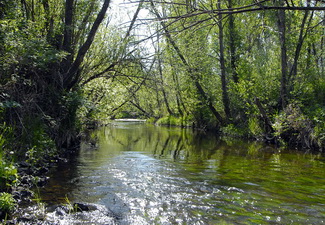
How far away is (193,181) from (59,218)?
11.5 ft

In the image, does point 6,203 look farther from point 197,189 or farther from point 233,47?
point 233,47

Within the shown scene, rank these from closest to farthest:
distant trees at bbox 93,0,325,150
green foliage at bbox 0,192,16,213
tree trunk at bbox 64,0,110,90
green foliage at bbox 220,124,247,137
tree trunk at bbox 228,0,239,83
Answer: green foliage at bbox 0,192,16,213 → tree trunk at bbox 64,0,110,90 → distant trees at bbox 93,0,325,150 → green foliage at bbox 220,124,247,137 → tree trunk at bbox 228,0,239,83

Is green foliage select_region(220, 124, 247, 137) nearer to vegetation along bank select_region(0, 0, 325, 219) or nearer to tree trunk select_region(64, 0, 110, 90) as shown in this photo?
vegetation along bank select_region(0, 0, 325, 219)

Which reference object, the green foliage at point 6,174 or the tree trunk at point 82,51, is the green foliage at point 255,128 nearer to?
the tree trunk at point 82,51

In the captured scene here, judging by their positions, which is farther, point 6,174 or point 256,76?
point 256,76

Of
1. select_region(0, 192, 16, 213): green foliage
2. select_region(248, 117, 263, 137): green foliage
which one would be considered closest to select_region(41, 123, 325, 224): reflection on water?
select_region(0, 192, 16, 213): green foliage

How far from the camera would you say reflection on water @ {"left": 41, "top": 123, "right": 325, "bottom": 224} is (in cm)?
511

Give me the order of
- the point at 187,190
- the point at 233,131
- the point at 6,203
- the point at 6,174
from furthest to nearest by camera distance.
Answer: the point at 233,131
the point at 187,190
the point at 6,174
the point at 6,203

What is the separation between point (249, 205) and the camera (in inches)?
220

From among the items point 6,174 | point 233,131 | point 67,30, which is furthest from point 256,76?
point 6,174

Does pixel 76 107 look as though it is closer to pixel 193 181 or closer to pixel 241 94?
pixel 193 181

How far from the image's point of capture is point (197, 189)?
659 centimetres

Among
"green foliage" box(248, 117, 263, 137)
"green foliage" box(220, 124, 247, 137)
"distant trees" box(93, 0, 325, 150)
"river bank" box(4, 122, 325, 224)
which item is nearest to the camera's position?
"river bank" box(4, 122, 325, 224)

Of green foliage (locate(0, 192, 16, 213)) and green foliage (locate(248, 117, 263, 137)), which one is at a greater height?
green foliage (locate(248, 117, 263, 137))
